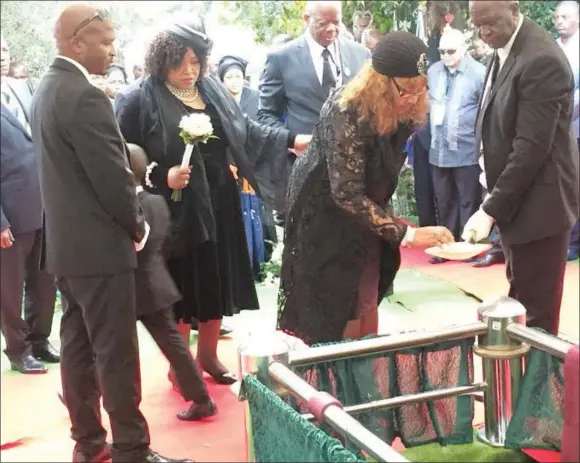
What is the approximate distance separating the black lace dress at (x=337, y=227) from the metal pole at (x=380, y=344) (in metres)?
1.01

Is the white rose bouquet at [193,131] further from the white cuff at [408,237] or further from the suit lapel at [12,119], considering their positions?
the suit lapel at [12,119]

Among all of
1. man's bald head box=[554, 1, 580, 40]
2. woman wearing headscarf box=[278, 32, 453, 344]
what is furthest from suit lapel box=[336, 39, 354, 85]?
man's bald head box=[554, 1, 580, 40]

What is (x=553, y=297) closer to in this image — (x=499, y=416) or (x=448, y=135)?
(x=499, y=416)

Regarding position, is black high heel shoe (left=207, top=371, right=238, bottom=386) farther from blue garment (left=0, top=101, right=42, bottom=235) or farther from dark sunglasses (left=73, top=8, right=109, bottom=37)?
dark sunglasses (left=73, top=8, right=109, bottom=37)

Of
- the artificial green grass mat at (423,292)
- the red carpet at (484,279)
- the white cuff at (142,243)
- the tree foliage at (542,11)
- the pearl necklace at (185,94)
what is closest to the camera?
the white cuff at (142,243)

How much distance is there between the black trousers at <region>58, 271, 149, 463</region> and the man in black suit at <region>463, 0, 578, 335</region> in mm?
1305

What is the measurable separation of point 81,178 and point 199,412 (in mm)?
1164

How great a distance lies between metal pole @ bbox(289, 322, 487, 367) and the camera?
4.48ft

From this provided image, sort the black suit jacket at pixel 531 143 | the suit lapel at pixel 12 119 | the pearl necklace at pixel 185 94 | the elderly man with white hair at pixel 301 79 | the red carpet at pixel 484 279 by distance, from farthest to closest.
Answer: the red carpet at pixel 484 279
the elderly man with white hair at pixel 301 79
the suit lapel at pixel 12 119
the pearl necklace at pixel 185 94
the black suit jacket at pixel 531 143

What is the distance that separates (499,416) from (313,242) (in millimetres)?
1164

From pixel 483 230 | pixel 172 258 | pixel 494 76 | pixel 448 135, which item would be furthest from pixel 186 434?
pixel 448 135

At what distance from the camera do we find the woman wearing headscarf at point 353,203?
96.4 inches

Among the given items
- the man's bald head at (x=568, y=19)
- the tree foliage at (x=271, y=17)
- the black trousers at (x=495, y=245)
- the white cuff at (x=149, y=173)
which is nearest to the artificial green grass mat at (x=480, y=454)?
the white cuff at (x=149, y=173)

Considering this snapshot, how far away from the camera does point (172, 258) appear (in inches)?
132
